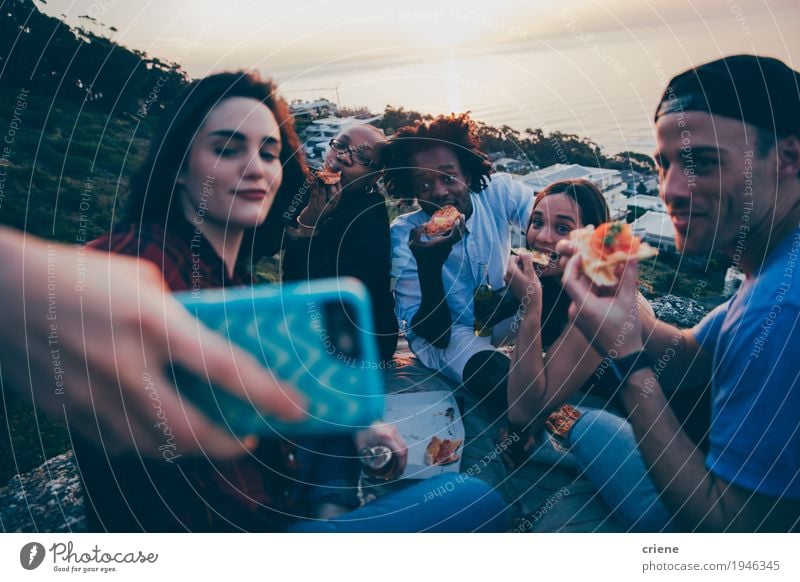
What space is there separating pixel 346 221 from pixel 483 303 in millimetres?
520

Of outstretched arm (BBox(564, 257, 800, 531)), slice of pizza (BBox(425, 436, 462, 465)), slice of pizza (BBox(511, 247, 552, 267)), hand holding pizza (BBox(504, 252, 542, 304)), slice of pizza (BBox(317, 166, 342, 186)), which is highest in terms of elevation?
slice of pizza (BBox(317, 166, 342, 186))

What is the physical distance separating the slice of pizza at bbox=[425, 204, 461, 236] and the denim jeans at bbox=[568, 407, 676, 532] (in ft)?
2.33

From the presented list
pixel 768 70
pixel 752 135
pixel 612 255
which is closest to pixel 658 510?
pixel 612 255

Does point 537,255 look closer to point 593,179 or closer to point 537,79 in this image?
point 593,179

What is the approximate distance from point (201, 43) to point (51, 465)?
1.50 m

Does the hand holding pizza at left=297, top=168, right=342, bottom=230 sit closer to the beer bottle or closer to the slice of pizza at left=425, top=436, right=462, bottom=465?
the beer bottle

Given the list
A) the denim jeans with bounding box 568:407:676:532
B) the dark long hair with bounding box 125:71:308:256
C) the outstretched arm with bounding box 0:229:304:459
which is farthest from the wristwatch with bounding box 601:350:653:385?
the dark long hair with bounding box 125:71:308:256

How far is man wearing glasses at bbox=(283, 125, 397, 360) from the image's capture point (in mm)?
1931

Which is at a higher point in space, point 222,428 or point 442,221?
point 442,221

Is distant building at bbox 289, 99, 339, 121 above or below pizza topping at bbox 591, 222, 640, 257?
above

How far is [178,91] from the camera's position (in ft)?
5.94

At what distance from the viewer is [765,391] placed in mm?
1641

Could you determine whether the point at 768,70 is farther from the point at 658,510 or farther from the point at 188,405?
the point at 188,405

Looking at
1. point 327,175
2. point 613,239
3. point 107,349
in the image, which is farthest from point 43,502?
point 613,239
